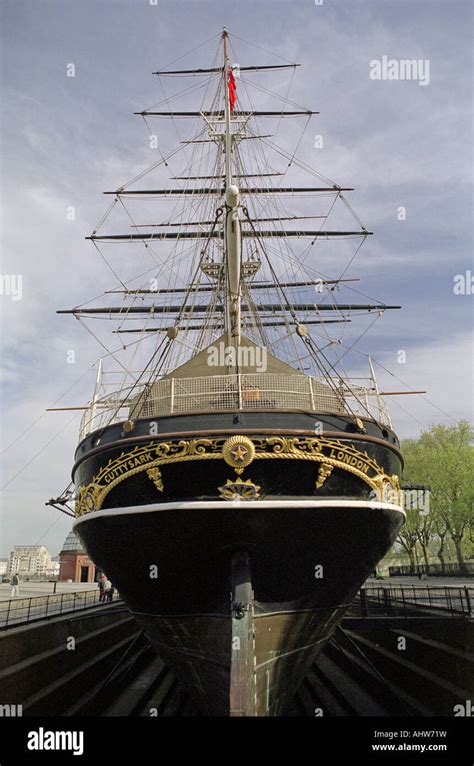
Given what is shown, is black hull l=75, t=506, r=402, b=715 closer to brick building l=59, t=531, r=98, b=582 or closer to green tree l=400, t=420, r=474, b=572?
green tree l=400, t=420, r=474, b=572

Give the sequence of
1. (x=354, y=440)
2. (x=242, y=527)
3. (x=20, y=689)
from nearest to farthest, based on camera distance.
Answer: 1. (x=242, y=527)
2. (x=354, y=440)
3. (x=20, y=689)

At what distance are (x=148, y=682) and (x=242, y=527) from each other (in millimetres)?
10056

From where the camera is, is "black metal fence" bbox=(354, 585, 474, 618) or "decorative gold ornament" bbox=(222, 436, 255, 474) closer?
"decorative gold ornament" bbox=(222, 436, 255, 474)

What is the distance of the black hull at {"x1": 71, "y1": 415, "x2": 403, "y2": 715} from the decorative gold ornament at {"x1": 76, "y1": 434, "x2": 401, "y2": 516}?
2 cm

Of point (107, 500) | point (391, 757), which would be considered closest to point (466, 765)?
point (391, 757)

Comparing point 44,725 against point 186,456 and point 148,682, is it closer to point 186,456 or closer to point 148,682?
point 186,456

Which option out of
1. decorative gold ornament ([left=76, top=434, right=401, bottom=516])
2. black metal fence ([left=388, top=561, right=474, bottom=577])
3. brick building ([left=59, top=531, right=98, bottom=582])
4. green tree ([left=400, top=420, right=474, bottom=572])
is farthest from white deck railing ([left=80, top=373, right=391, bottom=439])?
brick building ([left=59, top=531, right=98, bottom=582])

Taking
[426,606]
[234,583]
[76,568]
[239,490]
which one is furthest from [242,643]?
[76,568]

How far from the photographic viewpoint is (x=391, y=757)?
494cm

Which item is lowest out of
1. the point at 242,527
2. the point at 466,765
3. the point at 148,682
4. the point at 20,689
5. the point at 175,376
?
the point at 148,682

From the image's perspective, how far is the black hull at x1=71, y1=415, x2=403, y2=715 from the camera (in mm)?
6672

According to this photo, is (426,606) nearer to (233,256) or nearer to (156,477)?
(156,477)

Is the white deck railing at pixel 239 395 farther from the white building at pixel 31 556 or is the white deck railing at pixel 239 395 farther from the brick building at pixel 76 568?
the white building at pixel 31 556

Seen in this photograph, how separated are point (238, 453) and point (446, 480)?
30326mm
